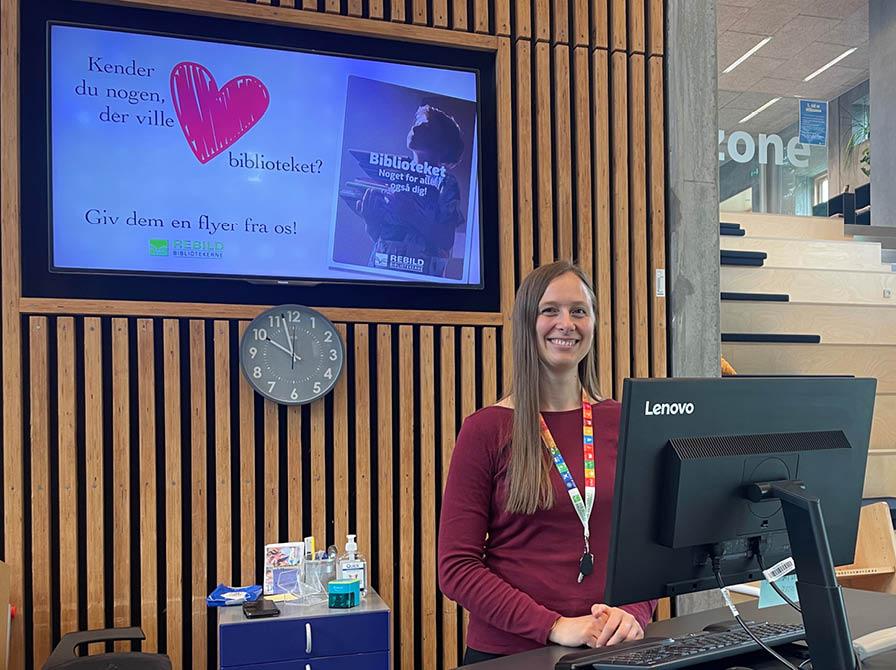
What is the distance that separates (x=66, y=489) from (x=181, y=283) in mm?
969

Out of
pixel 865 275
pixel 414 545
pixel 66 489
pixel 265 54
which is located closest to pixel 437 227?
pixel 265 54

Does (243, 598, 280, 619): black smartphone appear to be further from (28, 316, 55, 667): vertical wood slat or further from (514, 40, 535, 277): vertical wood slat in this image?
(514, 40, 535, 277): vertical wood slat

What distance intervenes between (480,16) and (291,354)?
6.39 ft

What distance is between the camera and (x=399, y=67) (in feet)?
12.8

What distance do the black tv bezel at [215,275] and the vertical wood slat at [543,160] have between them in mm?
231

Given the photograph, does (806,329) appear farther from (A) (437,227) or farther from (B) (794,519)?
(B) (794,519)

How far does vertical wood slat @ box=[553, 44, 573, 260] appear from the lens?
13.6ft

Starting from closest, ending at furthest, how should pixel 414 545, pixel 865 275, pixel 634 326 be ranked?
pixel 414 545, pixel 634 326, pixel 865 275

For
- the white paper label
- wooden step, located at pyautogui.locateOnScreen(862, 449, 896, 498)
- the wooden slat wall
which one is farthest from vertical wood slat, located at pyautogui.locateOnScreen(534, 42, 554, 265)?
wooden step, located at pyautogui.locateOnScreen(862, 449, 896, 498)

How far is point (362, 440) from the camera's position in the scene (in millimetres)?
3736

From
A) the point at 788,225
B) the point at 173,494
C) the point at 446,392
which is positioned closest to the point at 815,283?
the point at 788,225

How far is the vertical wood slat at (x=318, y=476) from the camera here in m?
3.64

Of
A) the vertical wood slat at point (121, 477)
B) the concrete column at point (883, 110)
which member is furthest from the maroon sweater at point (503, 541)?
the concrete column at point (883, 110)

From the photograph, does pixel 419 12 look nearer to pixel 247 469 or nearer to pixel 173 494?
pixel 247 469
